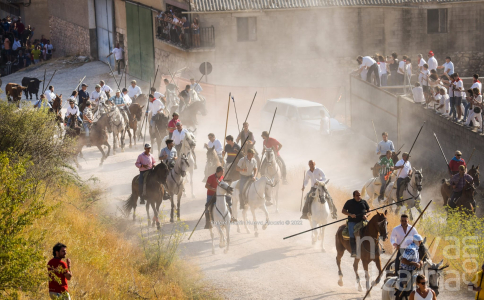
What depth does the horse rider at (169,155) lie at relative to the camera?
1806 cm

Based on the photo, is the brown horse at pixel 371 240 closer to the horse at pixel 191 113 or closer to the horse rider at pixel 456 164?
the horse rider at pixel 456 164

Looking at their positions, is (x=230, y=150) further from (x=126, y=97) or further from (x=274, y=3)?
(x=274, y=3)

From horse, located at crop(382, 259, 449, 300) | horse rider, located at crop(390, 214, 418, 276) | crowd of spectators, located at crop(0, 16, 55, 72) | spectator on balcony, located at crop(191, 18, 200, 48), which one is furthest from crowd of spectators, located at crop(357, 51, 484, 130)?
crowd of spectators, located at crop(0, 16, 55, 72)

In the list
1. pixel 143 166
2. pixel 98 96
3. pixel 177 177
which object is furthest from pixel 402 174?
pixel 98 96

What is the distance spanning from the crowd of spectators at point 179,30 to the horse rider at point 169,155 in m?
18.3

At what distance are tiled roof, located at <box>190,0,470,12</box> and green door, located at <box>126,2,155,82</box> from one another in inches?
147

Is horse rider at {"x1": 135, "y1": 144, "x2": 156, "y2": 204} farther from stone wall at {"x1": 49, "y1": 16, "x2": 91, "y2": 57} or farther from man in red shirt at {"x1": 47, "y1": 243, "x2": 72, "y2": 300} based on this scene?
stone wall at {"x1": 49, "y1": 16, "x2": 91, "y2": 57}

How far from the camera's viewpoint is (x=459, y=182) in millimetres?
17734

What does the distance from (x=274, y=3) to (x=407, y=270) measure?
26.7m

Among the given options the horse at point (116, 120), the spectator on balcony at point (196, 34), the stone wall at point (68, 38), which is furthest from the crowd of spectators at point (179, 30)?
the horse at point (116, 120)

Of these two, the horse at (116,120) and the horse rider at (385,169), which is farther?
the horse at (116,120)

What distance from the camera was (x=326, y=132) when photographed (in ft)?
86.8

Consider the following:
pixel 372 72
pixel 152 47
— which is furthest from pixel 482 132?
pixel 152 47

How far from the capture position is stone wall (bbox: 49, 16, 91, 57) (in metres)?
46.6
